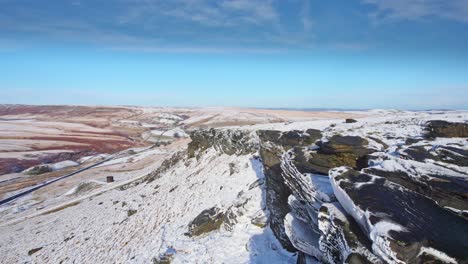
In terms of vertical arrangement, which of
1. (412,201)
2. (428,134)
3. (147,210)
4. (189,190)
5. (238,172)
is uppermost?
(428,134)

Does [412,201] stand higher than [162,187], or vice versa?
[412,201]

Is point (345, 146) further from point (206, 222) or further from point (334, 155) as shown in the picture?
point (206, 222)

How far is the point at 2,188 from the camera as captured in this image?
48156mm

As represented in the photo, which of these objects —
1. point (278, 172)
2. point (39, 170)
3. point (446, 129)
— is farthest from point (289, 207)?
point (39, 170)

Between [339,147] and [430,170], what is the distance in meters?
4.19

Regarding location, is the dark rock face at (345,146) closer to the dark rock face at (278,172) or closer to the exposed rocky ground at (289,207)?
the exposed rocky ground at (289,207)

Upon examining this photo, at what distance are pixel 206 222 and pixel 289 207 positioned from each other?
558 cm

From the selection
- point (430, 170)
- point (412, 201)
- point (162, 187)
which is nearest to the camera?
point (412, 201)

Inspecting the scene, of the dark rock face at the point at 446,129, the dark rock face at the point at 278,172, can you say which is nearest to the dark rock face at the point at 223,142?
the dark rock face at the point at 278,172

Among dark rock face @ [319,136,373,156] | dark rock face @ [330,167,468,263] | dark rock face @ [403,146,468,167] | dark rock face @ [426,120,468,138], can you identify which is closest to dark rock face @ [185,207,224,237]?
dark rock face @ [319,136,373,156]

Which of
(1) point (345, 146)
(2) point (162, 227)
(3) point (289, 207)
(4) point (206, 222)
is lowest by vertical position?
(2) point (162, 227)

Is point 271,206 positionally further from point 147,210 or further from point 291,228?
point 147,210

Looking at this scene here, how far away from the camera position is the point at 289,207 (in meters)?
13.1

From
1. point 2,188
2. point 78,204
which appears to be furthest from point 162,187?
point 2,188
